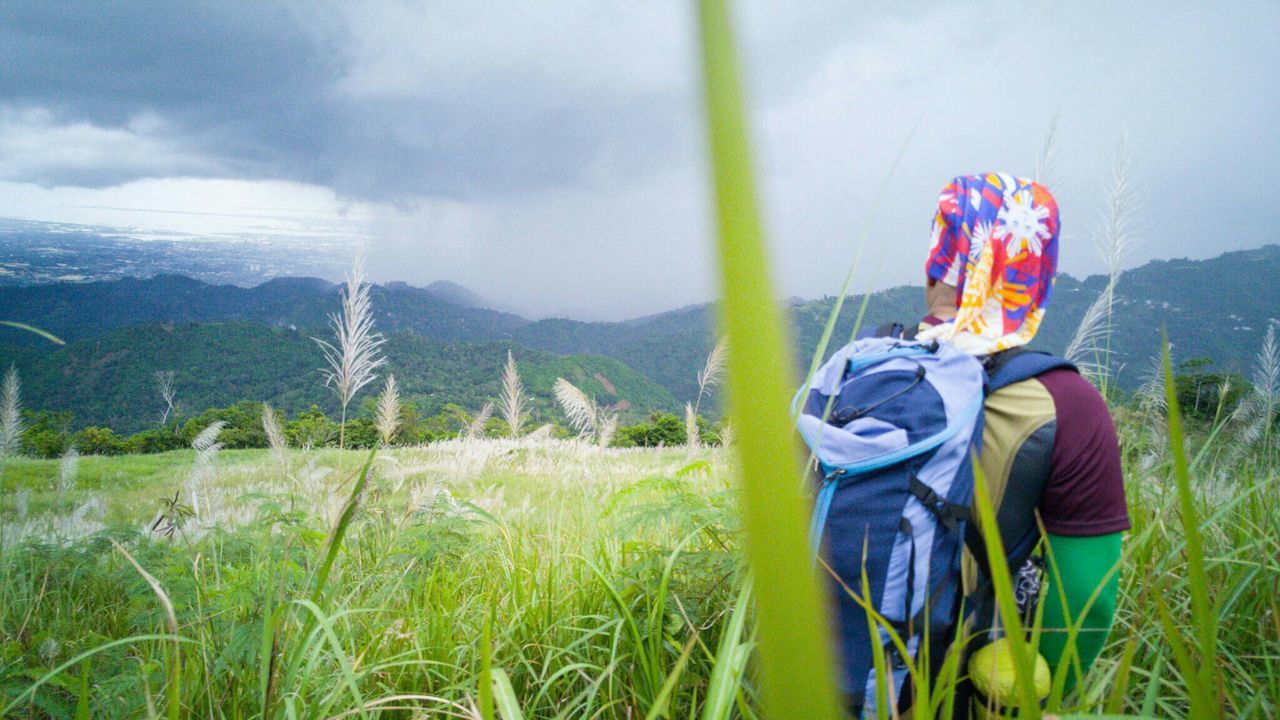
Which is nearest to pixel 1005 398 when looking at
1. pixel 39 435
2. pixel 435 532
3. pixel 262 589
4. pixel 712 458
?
pixel 712 458

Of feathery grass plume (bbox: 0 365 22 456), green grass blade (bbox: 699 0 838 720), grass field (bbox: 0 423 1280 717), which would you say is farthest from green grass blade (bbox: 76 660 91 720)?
feathery grass plume (bbox: 0 365 22 456)

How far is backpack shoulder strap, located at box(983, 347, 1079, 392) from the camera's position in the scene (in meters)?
1.74

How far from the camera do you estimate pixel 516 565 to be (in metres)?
2.39

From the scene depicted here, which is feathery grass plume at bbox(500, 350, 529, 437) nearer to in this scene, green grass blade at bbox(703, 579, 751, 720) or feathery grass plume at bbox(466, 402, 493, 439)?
feathery grass plume at bbox(466, 402, 493, 439)

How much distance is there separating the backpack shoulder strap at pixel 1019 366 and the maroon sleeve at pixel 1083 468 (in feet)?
0.17

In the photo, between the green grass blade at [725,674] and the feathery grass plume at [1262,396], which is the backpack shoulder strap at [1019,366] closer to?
the green grass blade at [725,674]

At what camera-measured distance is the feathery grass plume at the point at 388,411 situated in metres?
3.08

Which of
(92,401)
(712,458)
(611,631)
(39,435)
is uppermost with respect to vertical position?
(712,458)

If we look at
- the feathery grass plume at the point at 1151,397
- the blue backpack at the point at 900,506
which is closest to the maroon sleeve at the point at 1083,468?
the blue backpack at the point at 900,506

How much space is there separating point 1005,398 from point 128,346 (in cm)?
4620

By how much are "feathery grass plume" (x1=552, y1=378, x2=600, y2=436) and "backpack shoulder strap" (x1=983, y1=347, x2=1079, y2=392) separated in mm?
2500

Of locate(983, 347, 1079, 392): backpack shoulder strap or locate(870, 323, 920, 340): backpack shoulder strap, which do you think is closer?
locate(983, 347, 1079, 392): backpack shoulder strap

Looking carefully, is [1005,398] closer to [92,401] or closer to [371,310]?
[371,310]

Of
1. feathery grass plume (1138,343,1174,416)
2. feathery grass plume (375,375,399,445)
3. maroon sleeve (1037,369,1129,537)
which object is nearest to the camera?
maroon sleeve (1037,369,1129,537)
